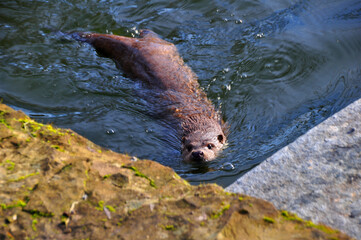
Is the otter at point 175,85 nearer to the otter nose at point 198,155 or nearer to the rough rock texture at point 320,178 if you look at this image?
the otter nose at point 198,155

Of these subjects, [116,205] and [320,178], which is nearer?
[116,205]

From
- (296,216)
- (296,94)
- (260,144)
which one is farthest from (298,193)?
(296,94)

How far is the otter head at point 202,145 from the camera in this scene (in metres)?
4.34

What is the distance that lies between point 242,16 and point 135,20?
191 cm

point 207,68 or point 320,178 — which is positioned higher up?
point 320,178

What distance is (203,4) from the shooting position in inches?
280

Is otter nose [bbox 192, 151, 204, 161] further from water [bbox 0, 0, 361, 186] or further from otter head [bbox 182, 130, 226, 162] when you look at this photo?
water [bbox 0, 0, 361, 186]

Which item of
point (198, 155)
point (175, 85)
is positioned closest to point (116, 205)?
point (198, 155)

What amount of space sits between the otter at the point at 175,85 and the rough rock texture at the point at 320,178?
5.32 ft

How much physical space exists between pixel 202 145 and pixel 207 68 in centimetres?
169

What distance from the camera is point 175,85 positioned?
16.6 feet

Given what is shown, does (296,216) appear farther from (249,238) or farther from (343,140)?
(343,140)

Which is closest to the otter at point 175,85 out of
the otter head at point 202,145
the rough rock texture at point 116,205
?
the otter head at point 202,145

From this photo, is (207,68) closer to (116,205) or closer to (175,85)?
(175,85)
